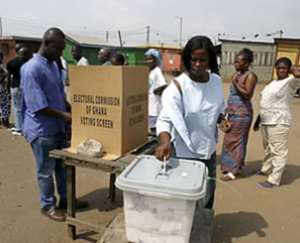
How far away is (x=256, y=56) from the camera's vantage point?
72.2 ft

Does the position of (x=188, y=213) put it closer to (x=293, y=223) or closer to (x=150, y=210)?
(x=150, y=210)

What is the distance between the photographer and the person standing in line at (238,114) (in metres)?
3.99

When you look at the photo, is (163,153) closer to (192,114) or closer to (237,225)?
(192,114)

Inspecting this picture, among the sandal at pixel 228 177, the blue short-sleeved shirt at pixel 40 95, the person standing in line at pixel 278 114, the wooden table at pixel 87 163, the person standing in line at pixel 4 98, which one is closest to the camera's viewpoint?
the wooden table at pixel 87 163

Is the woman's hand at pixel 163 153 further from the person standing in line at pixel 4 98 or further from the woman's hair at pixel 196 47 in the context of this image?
the person standing in line at pixel 4 98

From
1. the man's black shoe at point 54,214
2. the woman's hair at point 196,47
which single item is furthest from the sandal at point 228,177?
the woman's hair at point 196,47

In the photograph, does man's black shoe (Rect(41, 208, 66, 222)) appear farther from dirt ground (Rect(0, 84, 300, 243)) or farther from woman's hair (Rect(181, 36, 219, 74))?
woman's hair (Rect(181, 36, 219, 74))

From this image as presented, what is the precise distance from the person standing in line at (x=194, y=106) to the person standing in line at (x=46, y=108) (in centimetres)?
105

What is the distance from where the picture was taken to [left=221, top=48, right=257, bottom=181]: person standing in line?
13.1ft

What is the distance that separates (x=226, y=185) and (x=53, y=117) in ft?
7.93

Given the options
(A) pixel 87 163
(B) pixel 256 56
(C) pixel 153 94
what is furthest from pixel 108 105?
(B) pixel 256 56

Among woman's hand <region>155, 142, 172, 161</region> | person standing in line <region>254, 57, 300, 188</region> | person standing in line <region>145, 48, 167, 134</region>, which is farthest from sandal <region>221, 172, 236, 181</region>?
woman's hand <region>155, 142, 172, 161</region>

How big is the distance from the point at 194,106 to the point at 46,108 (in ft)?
4.29

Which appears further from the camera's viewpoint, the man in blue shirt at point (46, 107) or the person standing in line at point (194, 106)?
the man in blue shirt at point (46, 107)
